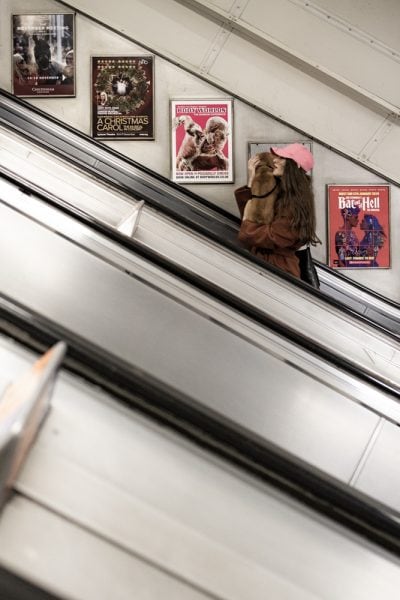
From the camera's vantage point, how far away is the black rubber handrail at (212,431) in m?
1.31

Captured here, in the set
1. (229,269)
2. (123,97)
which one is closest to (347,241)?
(123,97)

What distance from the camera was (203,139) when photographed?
5699 millimetres

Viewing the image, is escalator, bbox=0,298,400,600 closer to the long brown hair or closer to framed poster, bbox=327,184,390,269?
the long brown hair

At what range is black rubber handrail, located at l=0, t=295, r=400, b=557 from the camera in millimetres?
1312

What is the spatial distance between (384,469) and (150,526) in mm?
1475

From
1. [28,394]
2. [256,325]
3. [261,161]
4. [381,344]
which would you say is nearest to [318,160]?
[261,161]

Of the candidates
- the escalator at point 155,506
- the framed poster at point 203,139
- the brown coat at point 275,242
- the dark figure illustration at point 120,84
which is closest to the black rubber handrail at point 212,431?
the escalator at point 155,506

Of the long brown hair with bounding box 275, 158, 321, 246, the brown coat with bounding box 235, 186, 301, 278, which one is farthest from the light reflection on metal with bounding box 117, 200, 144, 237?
the long brown hair with bounding box 275, 158, 321, 246

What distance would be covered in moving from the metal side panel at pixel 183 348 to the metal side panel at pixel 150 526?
875 millimetres

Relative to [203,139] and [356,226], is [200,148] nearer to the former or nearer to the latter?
[203,139]

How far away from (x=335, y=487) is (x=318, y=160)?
4.65 m

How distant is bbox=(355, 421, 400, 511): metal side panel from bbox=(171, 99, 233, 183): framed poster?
11.4 ft

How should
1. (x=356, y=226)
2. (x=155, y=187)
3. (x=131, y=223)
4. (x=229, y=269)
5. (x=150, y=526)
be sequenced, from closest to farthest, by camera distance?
(x=150, y=526)
(x=131, y=223)
(x=229, y=269)
(x=155, y=187)
(x=356, y=226)

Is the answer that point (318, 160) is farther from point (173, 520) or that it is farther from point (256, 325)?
point (173, 520)
